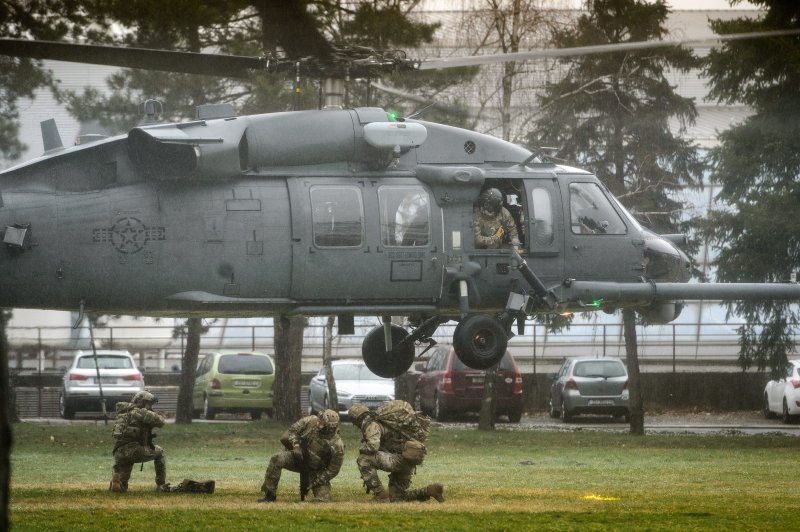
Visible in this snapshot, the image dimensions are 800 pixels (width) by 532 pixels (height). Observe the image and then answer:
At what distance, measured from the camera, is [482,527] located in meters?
11.9

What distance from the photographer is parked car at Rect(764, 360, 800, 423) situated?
3004 centimetres

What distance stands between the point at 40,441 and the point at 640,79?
13819 millimetres

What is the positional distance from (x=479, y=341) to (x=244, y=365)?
16.9 m

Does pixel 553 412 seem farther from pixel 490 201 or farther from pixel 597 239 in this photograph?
pixel 490 201

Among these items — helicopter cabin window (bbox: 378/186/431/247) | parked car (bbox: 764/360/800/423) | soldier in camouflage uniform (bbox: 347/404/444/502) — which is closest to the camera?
soldier in camouflage uniform (bbox: 347/404/444/502)

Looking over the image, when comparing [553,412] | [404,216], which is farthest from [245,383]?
[404,216]

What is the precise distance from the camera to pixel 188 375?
97.1ft

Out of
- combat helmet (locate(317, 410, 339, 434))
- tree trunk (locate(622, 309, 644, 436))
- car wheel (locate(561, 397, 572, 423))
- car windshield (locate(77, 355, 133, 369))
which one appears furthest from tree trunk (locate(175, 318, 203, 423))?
combat helmet (locate(317, 410, 339, 434))

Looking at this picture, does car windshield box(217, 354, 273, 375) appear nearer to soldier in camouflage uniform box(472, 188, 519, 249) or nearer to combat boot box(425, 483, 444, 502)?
soldier in camouflage uniform box(472, 188, 519, 249)

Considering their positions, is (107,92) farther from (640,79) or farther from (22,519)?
(22,519)

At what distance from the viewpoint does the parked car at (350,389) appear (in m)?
30.2

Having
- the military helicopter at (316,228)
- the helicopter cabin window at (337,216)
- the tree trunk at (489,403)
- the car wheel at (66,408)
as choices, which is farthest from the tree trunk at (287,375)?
the helicopter cabin window at (337,216)

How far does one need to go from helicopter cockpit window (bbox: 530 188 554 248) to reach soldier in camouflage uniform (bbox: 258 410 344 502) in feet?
10.9

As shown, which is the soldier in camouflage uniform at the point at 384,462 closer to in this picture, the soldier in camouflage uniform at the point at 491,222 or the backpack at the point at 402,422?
the backpack at the point at 402,422
